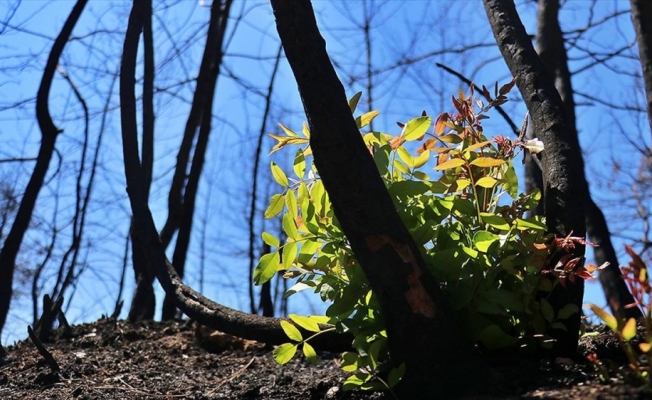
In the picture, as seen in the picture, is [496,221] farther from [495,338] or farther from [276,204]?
[276,204]

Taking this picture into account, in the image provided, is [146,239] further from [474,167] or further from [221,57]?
A: [221,57]

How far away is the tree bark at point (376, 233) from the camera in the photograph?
1534 millimetres

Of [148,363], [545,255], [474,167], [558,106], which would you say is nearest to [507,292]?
[545,255]

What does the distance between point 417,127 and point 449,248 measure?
0.99 ft

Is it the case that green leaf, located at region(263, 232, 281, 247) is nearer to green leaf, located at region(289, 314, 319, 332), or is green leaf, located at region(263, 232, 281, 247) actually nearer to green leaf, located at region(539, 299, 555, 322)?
green leaf, located at region(289, 314, 319, 332)

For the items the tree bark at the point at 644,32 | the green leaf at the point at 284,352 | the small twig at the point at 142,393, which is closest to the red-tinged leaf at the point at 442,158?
the green leaf at the point at 284,352

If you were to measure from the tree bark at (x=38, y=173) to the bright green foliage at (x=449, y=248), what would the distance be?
170 cm

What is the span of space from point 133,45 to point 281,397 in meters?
1.37

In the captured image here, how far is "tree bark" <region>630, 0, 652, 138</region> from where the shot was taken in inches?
116

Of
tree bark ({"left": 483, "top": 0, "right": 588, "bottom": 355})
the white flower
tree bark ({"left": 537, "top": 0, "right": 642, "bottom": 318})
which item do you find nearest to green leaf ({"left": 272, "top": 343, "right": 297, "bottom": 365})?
tree bark ({"left": 483, "top": 0, "right": 588, "bottom": 355})

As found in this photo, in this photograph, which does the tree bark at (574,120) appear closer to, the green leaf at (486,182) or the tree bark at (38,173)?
the green leaf at (486,182)

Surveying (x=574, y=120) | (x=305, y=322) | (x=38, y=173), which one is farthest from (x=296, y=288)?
(x=574, y=120)

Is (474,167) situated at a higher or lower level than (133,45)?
lower

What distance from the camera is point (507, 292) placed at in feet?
5.47
